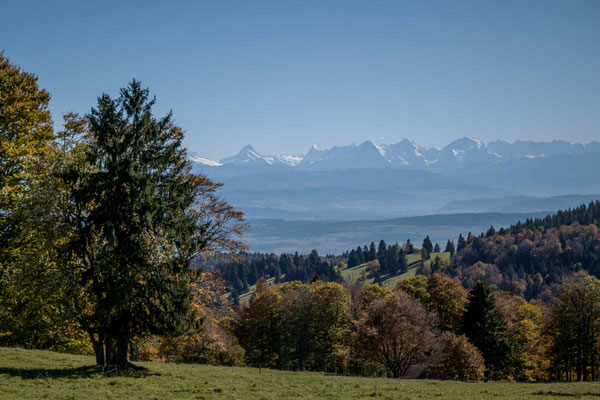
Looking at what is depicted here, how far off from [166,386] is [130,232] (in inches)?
329

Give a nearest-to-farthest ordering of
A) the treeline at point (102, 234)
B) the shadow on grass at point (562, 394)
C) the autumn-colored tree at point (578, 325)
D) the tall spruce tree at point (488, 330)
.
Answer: the treeline at point (102, 234) < the shadow on grass at point (562, 394) < the tall spruce tree at point (488, 330) < the autumn-colored tree at point (578, 325)

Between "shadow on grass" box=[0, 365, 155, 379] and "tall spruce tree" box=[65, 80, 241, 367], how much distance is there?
1221 millimetres

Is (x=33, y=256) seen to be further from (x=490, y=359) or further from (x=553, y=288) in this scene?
(x=553, y=288)

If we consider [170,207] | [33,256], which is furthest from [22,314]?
[170,207]

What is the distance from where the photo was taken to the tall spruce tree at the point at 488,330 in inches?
2309

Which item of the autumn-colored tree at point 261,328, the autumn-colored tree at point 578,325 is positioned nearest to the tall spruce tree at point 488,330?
the autumn-colored tree at point 578,325

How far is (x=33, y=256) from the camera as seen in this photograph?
78.6 ft

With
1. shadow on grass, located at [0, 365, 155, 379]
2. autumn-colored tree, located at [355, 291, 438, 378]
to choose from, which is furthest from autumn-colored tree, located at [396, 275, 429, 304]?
A: shadow on grass, located at [0, 365, 155, 379]

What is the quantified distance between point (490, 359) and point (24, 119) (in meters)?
58.3

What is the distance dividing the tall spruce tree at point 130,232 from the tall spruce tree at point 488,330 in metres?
45.8

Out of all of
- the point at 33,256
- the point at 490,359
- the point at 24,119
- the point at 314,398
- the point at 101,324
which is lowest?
the point at 490,359

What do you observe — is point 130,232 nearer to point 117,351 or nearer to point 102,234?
point 102,234

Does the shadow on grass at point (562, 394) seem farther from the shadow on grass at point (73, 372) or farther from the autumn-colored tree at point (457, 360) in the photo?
the shadow on grass at point (73, 372)

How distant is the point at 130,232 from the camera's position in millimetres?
24938
